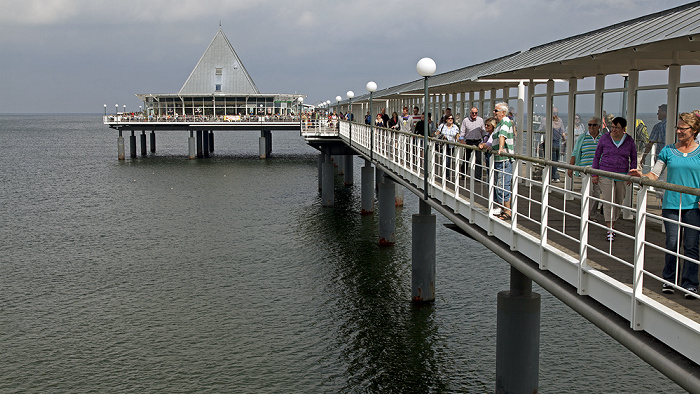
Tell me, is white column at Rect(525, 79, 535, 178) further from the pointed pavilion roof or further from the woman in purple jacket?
the pointed pavilion roof

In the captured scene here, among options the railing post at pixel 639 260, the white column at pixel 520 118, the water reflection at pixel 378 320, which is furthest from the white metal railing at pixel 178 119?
the railing post at pixel 639 260

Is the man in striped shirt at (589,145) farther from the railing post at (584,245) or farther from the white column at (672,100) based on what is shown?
the railing post at (584,245)

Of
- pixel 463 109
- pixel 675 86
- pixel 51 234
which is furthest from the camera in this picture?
pixel 51 234

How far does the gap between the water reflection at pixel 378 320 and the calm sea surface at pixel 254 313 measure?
0.15ft

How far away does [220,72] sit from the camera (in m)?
81.9

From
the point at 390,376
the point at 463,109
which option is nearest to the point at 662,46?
the point at 390,376

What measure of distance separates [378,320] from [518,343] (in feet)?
18.9

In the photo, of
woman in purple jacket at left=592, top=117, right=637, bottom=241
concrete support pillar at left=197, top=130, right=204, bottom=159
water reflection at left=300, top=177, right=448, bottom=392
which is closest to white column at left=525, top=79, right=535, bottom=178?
water reflection at left=300, top=177, right=448, bottom=392

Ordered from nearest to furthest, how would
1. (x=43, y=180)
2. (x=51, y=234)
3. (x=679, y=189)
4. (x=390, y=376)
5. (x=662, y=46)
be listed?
(x=679, y=189), (x=662, y=46), (x=390, y=376), (x=51, y=234), (x=43, y=180)

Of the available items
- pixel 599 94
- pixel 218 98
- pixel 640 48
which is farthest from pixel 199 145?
pixel 640 48

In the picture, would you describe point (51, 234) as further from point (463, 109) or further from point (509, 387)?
point (509, 387)

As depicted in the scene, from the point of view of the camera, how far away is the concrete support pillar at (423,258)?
16375mm

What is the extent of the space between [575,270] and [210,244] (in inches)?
717

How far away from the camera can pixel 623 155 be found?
752cm
